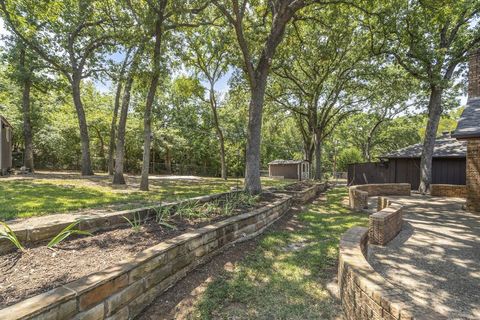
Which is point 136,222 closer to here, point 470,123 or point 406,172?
point 470,123

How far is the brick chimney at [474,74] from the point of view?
7.20 m

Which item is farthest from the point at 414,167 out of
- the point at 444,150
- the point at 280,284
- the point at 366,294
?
the point at 366,294

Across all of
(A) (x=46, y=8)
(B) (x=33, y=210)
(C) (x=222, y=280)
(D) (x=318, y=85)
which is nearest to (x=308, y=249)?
(C) (x=222, y=280)

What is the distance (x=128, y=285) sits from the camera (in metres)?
2.32

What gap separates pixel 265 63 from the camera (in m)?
7.96

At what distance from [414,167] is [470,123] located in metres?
10.0

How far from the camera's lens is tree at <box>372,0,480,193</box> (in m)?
8.70

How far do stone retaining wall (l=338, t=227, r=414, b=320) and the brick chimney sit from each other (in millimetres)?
7818

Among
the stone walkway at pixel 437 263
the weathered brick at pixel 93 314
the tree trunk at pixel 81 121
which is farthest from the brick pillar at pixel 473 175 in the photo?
the tree trunk at pixel 81 121

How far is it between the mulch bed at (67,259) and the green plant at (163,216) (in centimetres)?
7

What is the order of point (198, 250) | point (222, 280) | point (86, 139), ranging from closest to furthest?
point (222, 280), point (198, 250), point (86, 139)

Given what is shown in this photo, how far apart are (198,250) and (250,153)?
4784mm

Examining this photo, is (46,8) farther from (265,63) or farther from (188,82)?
(188,82)

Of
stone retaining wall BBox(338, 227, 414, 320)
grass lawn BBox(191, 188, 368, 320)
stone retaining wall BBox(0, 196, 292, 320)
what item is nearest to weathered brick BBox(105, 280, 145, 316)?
stone retaining wall BBox(0, 196, 292, 320)
